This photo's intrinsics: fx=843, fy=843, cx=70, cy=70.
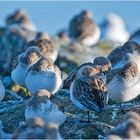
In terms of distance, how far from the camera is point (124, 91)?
1828 centimetres

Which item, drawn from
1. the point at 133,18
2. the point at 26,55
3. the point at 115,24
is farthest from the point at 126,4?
the point at 26,55

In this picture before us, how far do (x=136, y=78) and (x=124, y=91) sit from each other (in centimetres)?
58

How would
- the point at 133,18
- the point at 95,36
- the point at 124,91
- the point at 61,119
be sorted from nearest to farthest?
the point at 61,119 < the point at 124,91 < the point at 95,36 < the point at 133,18

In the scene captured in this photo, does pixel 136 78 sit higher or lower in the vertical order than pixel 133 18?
higher

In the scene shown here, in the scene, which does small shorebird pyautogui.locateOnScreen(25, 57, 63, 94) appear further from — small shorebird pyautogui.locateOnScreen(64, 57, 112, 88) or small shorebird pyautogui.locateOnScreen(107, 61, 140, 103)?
small shorebird pyautogui.locateOnScreen(107, 61, 140, 103)

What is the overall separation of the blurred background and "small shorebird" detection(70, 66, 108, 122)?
3704 centimetres

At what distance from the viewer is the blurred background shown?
5778 cm

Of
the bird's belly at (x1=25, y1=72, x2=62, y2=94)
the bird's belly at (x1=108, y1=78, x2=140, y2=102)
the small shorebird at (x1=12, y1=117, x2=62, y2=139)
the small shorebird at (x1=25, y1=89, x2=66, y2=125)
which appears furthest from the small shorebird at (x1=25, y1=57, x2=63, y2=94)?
the small shorebird at (x1=12, y1=117, x2=62, y2=139)

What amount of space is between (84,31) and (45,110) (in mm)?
17316

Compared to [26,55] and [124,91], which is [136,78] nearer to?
[124,91]

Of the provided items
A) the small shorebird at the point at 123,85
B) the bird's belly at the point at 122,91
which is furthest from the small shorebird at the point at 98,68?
the bird's belly at the point at 122,91

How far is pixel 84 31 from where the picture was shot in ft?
111

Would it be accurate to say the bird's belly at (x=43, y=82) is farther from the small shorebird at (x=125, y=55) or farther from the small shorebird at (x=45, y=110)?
the small shorebird at (x=125, y=55)

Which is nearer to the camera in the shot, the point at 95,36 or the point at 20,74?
the point at 20,74
